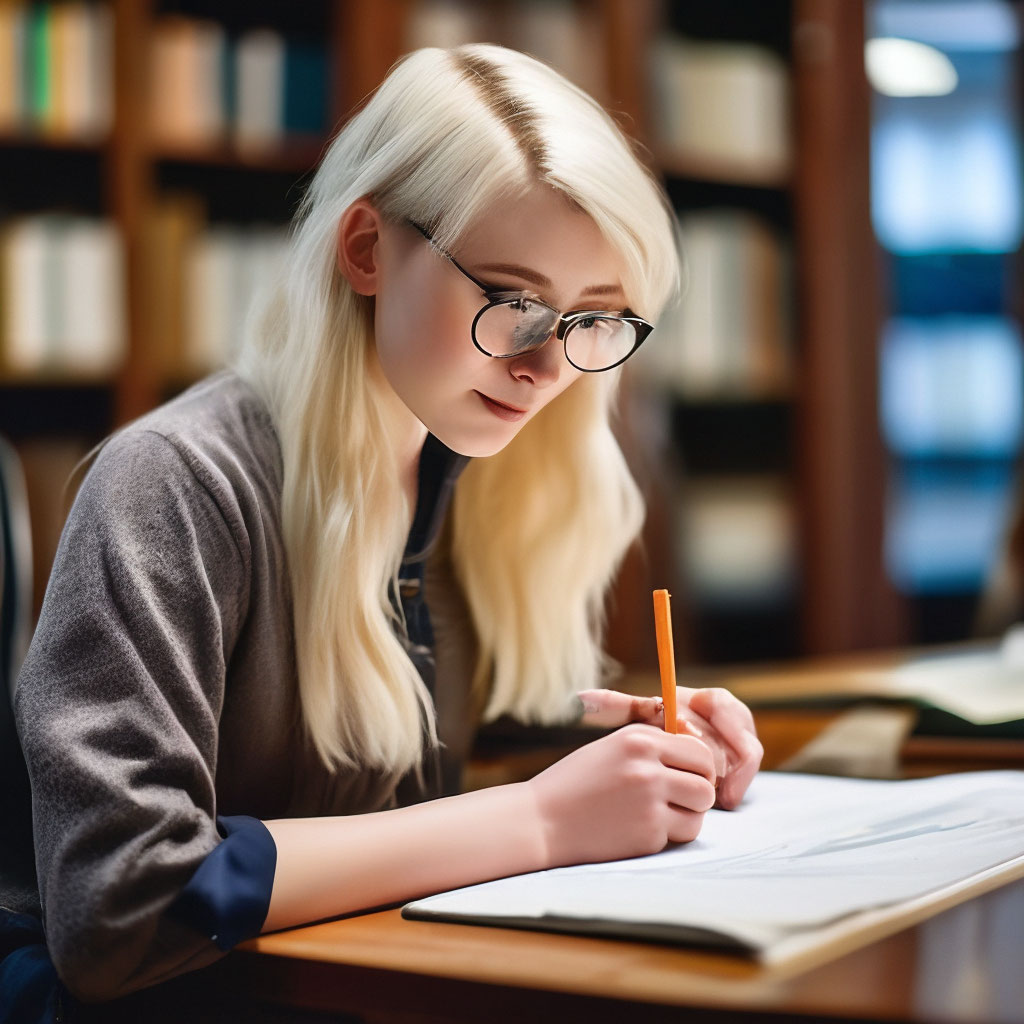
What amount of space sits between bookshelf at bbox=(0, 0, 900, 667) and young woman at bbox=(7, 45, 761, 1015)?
1456mm

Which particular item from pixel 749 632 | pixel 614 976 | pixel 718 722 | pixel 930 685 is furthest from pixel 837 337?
pixel 614 976

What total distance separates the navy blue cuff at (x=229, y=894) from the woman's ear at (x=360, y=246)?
1.26 feet

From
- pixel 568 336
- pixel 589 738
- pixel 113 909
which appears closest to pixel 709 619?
pixel 589 738

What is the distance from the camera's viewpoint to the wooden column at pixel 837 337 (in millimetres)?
2531

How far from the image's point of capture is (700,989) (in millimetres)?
509

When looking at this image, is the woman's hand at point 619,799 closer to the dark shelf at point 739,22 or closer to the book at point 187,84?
the book at point 187,84

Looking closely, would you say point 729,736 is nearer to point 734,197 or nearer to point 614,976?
point 614,976

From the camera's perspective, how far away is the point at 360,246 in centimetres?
81

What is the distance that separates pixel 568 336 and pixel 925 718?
56 cm

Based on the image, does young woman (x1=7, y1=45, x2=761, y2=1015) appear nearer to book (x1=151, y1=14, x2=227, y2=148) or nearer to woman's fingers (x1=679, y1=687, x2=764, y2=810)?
woman's fingers (x1=679, y1=687, x2=764, y2=810)

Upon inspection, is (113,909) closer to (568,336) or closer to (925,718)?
(568,336)

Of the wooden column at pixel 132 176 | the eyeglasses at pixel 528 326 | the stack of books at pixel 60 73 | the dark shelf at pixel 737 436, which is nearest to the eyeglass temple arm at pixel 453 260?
the eyeglasses at pixel 528 326

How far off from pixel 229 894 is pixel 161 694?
12cm

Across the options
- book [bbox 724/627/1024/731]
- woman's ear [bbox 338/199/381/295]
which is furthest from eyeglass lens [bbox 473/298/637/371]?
book [bbox 724/627/1024/731]
